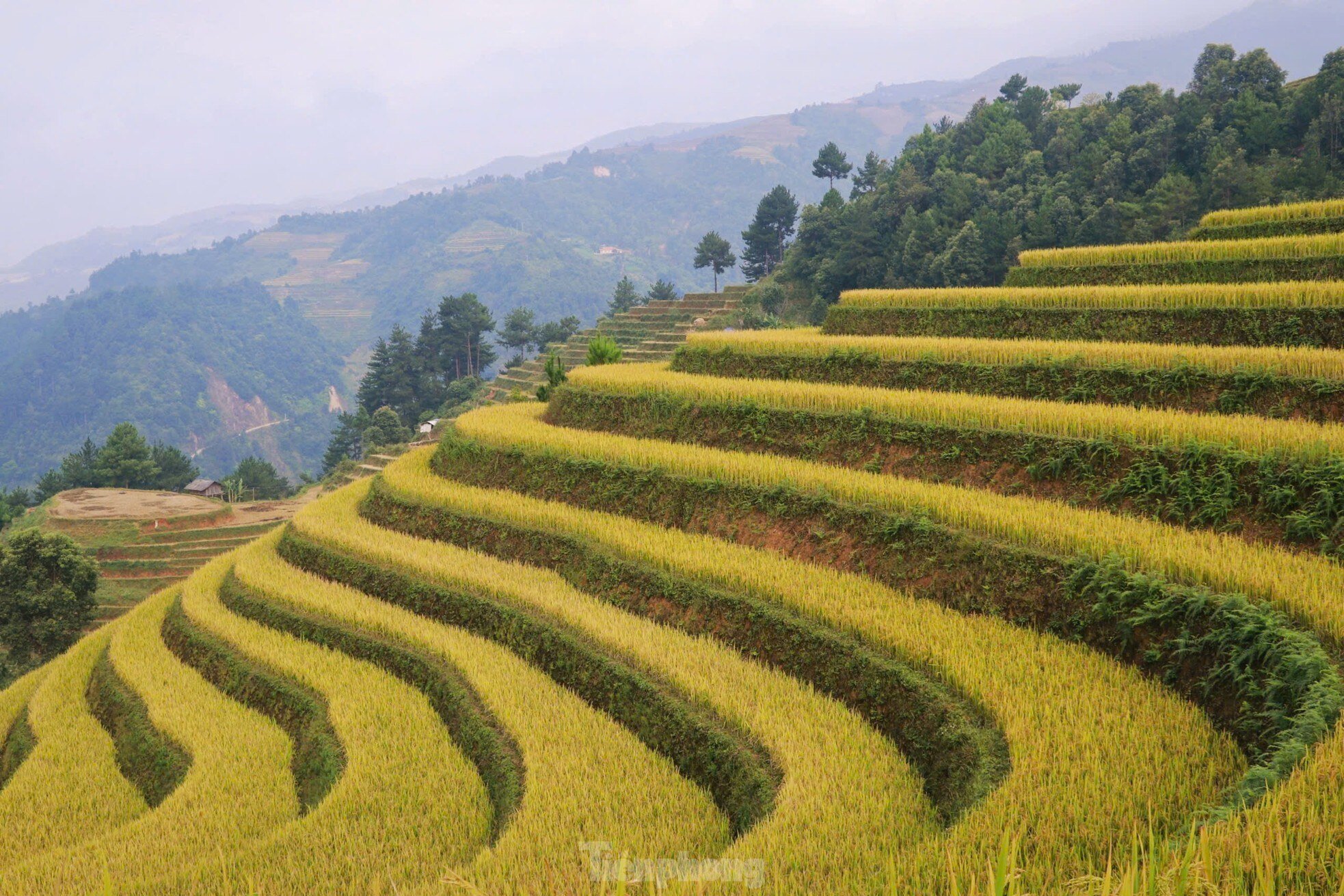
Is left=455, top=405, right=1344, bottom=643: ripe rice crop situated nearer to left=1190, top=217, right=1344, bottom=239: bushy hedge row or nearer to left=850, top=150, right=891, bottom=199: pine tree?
left=1190, top=217, right=1344, bottom=239: bushy hedge row

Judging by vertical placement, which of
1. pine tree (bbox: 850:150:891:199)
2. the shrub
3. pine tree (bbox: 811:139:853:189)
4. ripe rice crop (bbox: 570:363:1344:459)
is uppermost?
pine tree (bbox: 811:139:853:189)

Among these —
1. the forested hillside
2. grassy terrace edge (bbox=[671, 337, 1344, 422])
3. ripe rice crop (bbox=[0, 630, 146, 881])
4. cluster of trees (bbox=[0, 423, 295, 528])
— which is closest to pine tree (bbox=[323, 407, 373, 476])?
cluster of trees (bbox=[0, 423, 295, 528])

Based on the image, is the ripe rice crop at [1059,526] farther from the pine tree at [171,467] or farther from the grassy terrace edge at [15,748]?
the pine tree at [171,467]

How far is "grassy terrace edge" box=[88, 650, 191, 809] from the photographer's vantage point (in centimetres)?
847

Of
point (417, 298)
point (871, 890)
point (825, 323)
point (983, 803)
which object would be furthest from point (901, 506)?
point (417, 298)

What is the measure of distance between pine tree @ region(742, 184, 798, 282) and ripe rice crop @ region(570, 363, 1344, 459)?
5401cm

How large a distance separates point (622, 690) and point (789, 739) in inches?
72.5

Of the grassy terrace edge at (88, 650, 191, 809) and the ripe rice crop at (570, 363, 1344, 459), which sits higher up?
the ripe rice crop at (570, 363, 1344, 459)

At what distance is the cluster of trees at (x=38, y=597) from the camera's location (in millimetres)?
22609

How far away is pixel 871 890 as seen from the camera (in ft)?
12.4

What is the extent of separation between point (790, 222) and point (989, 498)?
61.1 m

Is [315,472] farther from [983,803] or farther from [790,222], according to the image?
[983,803]

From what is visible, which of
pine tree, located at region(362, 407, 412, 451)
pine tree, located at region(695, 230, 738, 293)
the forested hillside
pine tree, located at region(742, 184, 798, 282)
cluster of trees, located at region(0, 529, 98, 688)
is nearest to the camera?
cluster of trees, located at region(0, 529, 98, 688)

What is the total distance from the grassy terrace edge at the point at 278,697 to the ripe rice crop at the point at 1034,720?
12.0ft
